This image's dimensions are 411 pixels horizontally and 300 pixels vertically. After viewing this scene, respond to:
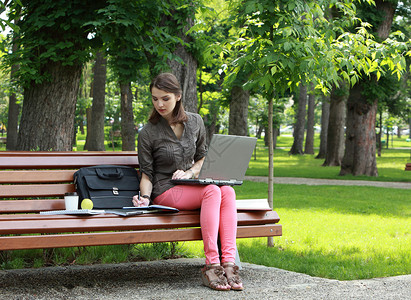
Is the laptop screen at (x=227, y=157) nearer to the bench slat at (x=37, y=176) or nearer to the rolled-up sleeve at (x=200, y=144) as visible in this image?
the rolled-up sleeve at (x=200, y=144)

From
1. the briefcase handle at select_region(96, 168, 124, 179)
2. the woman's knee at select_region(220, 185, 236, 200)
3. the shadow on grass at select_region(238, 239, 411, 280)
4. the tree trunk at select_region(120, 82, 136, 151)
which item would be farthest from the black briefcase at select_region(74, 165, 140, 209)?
the tree trunk at select_region(120, 82, 136, 151)

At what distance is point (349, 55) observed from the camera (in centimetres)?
601

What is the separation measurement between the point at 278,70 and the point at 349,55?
718mm

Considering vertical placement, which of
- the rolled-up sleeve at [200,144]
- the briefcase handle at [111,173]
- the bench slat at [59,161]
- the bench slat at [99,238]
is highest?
the rolled-up sleeve at [200,144]

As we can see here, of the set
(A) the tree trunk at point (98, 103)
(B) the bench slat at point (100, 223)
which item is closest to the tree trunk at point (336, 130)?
(A) the tree trunk at point (98, 103)

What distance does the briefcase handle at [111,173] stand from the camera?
5054 mm

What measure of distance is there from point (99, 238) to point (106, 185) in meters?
0.87

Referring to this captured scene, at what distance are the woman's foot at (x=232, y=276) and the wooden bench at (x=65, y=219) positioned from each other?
302 millimetres

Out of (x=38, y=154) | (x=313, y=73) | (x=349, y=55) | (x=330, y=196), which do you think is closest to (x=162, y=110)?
(x=38, y=154)

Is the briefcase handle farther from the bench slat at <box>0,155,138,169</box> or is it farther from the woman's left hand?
the woman's left hand

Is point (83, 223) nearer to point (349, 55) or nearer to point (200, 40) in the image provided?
point (349, 55)

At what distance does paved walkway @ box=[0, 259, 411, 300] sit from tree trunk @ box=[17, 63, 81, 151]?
3.31 metres

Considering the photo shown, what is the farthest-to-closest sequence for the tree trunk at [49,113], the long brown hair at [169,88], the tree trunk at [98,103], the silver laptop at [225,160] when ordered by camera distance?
the tree trunk at [98,103] → the tree trunk at [49,113] → the long brown hair at [169,88] → the silver laptop at [225,160]

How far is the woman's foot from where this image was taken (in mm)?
4410
